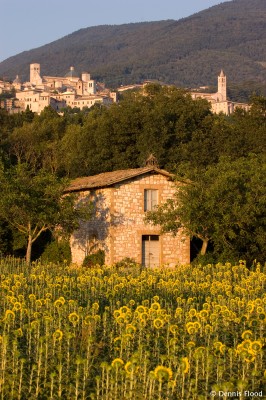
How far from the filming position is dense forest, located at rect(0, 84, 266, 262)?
110 ft

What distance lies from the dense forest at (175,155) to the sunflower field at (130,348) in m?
12.2

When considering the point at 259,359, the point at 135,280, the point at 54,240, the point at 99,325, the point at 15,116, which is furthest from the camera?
the point at 15,116

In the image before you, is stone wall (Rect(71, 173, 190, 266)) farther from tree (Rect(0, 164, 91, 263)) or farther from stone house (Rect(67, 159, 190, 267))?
tree (Rect(0, 164, 91, 263))

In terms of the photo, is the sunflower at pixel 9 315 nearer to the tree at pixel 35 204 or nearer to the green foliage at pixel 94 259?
the tree at pixel 35 204

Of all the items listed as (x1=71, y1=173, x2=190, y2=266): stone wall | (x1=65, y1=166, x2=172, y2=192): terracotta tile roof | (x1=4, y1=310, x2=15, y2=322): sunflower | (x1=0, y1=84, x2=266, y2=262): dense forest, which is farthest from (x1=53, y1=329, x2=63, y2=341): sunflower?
(x1=65, y1=166, x2=172, y2=192): terracotta tile roof

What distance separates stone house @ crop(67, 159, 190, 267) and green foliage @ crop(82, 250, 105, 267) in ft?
0.65

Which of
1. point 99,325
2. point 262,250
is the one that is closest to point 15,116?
point 262,250

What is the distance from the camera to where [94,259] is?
3553 centimetres

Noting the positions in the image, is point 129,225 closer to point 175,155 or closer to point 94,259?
point 94,259

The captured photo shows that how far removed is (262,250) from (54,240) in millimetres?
10423

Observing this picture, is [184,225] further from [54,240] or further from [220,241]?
[54,240]

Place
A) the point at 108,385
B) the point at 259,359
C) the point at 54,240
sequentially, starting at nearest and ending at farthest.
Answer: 1. the point at 108,385
2. the point at 259,359
3. the point at 54,240

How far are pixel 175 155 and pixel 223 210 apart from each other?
69.2 ft

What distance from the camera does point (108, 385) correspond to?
11320 millimetres
